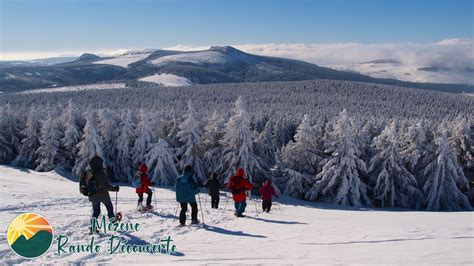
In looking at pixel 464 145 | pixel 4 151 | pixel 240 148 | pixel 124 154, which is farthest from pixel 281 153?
pixel 4 151

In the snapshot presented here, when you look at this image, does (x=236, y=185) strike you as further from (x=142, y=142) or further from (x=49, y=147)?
(x=49, y=147)

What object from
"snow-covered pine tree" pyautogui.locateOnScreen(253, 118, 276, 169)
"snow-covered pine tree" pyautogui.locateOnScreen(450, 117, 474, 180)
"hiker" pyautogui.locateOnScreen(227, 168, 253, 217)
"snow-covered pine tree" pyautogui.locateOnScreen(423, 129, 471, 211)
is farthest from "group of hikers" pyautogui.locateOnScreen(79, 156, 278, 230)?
"snow-covered pine tree" pyautogui.locateOnScreen(450, 117, 474, 180)

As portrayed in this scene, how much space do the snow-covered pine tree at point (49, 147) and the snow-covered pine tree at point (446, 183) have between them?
34.5 metres

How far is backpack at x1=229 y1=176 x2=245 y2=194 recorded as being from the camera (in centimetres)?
1553

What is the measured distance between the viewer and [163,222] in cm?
1323

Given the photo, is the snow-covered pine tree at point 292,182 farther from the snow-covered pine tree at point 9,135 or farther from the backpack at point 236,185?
the snow-covered pine tree at point 9,135

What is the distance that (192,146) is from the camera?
37.2m

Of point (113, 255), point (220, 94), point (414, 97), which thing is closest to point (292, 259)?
point (113, 255)

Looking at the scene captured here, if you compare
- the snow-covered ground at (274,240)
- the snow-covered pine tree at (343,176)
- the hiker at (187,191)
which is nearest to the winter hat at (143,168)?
the snow-covered ground at (274,240)

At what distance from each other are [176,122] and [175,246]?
32290 mm

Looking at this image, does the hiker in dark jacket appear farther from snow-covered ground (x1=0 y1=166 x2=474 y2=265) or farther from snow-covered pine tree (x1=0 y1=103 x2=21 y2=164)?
snow-covered pine tree (x1=0 y1=103 x2=21 y2=164)

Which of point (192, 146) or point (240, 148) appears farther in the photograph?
point (192, 146)

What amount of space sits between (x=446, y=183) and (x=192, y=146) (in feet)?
73.5

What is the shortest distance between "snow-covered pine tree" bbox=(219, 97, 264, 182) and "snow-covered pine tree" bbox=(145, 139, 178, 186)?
Answer: 4683 millimetres
